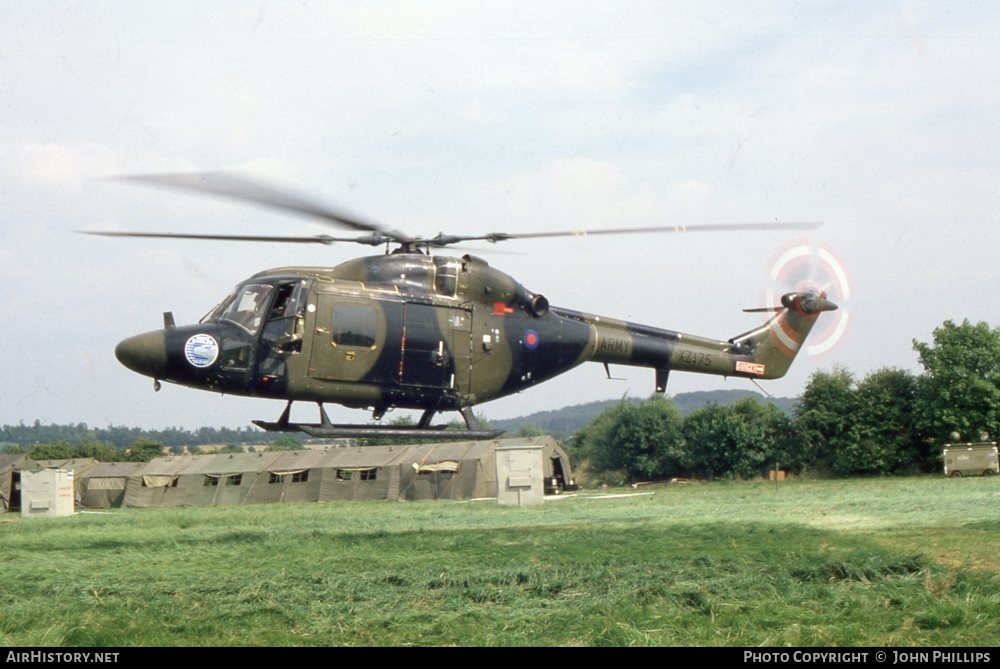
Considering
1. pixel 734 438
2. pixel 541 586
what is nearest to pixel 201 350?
pixel 541 586

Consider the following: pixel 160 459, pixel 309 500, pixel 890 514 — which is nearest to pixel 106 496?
pixel 160 459

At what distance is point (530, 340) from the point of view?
17.6 metres

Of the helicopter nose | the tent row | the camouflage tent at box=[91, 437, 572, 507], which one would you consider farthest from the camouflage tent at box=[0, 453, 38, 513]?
the helicopter nose

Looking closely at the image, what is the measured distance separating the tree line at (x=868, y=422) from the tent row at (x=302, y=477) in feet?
32.4

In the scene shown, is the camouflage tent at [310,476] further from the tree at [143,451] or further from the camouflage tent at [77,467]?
the tree at [143,451]

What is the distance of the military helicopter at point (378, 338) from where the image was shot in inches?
603

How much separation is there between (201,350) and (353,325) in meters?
2.20

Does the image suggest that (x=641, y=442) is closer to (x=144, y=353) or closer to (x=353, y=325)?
(x=353, y=325)

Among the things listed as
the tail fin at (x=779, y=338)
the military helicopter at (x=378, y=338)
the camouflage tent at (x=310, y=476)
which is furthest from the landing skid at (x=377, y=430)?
the camouflage tent at (x=310, y=476)

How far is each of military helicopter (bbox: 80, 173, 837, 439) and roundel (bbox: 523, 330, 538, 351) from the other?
0.07 ft

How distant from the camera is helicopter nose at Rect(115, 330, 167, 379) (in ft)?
49.2

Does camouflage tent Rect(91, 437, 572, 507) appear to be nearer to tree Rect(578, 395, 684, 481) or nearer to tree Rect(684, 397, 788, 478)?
tree Rect(684, 397, 788, 478)
